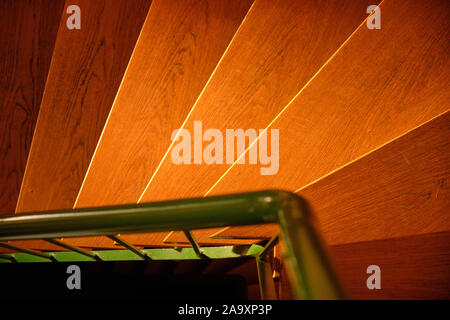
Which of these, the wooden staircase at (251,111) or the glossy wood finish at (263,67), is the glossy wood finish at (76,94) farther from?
the glossy wood finish at (263,67)

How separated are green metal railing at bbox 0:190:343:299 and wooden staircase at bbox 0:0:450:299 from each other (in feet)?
2.44

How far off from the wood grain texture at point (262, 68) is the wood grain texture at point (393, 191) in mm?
472

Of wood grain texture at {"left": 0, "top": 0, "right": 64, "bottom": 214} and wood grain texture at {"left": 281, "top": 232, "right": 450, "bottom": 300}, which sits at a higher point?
wood grain texture at {"left": 0, "top": 0, "right": 64, "bottom": 214}

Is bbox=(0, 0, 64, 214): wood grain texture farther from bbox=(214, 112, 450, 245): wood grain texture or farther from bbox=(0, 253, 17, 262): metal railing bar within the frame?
bbox=(214, 112, 450, 245): wood grain texture

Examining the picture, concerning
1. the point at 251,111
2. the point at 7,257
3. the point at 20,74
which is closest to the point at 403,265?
the point at 251,111

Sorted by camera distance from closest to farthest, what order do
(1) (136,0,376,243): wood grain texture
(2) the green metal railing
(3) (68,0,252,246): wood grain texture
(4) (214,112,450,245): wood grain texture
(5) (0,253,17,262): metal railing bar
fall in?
1. (2) the green metal railing
2. (4) (214,112,450,245): wood grain texture
3. (1) (136,0,376,243): wood grain texture
4. (3) (68,0,252,246): wood grain texture
5. (5) (0,253,17,262): metal railing bar

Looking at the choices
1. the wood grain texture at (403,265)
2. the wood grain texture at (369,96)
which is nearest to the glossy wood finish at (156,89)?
the wood grain texture at (369,96)

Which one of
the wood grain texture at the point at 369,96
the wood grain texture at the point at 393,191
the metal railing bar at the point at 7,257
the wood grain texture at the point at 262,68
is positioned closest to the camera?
the wood grain texture at the point at 393,191

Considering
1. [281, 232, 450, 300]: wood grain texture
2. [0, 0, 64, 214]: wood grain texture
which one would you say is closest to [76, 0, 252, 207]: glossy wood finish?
[0, 0, 64, 214]: wood grain texture

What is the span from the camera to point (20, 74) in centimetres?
174

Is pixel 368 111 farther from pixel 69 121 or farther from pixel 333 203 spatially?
pixel 69 121

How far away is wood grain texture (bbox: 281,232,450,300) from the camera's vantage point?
1.18m

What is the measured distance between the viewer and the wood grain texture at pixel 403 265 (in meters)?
1.18

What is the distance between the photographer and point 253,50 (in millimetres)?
1507
